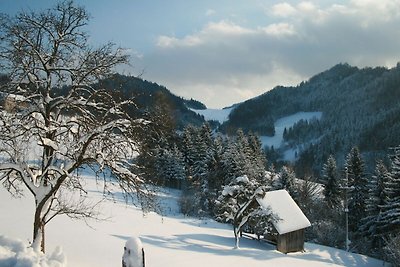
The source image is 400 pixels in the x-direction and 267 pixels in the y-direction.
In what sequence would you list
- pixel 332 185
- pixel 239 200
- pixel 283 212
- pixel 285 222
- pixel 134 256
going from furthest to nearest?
pixel 332 185
pixel 283 212
pixel 285 222
pixel 239 200
pixel 134 256

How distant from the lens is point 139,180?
1173cm

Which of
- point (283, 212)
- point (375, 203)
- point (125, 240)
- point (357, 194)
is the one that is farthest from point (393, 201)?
point (125, 240)

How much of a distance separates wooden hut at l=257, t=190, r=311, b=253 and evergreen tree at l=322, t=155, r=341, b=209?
776 inches

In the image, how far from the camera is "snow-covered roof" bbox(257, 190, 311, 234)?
33700 mm

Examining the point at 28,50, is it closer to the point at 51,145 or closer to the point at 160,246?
the point at 51,145

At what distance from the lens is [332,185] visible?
182 feet

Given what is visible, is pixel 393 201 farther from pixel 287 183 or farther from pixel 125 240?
pixel 125 240

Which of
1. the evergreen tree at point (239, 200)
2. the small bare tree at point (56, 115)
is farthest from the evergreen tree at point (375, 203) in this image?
the small bare tree at point (56, 115)

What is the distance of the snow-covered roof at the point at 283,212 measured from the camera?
33700 mm

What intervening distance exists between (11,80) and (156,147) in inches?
183

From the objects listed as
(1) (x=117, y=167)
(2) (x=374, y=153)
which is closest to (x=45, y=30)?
(1) (x=117, y=167)

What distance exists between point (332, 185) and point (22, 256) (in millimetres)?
50992

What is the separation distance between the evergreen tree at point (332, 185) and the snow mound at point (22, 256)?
49.1 m

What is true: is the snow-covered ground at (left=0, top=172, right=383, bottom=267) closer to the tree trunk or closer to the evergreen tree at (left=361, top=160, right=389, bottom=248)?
the tree trunk
